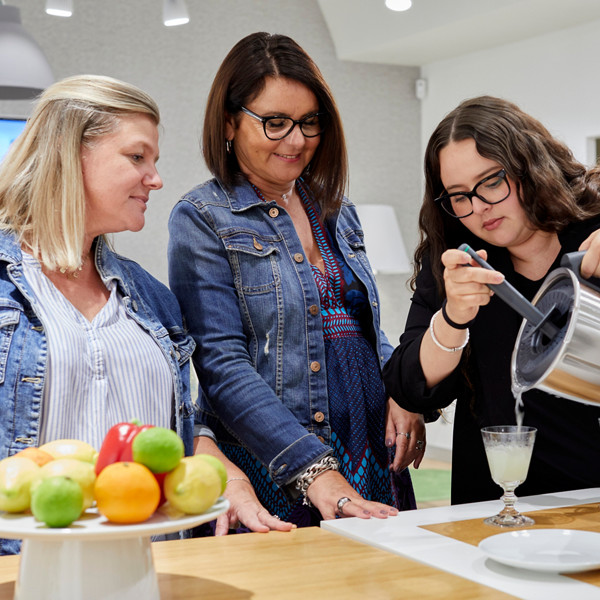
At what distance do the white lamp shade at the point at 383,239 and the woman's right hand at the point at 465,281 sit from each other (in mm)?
4338

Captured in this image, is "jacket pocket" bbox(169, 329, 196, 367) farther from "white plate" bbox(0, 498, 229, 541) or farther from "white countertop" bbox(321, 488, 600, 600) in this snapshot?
"white plate" bbox(0, 498, 229, 541)

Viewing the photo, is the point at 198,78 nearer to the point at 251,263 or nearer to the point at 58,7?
the point at 58,7

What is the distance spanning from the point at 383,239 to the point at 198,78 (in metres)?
1.68

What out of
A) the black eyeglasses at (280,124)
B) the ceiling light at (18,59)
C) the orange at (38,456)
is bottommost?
the orange at (38,456)

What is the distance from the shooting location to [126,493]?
3.20ft

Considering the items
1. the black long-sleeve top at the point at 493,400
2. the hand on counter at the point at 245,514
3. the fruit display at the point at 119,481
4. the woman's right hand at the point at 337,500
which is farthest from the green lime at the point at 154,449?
the black long-sleeve top at the point at 493,400

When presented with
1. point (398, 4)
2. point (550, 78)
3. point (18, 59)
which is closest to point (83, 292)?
point (18, 59)

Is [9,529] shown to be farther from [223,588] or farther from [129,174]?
[129,174]

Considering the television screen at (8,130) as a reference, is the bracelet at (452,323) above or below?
below

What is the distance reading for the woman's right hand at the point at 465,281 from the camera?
1.52 metres

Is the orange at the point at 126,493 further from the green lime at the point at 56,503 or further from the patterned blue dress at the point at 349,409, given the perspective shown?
the patterned blue dress at the point at 349,409

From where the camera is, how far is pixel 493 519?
1.49 m

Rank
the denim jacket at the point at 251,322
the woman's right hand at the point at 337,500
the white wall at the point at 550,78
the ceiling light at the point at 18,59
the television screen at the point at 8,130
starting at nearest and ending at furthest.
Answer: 1. the woman's right hand at the point at 337,500
2. the denim jacket at the point at 251,322
3. the ceiling light at the point at 18,59
4. the television screen at the point at 8,130
5. the white wall at the point at 550,78

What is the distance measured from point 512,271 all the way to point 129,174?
33.5 inches
